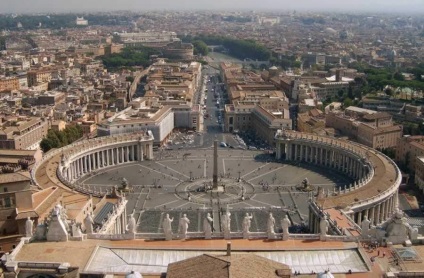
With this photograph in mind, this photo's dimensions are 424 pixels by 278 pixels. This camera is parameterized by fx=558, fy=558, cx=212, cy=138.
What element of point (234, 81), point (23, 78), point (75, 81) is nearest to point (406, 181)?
point (234, 81)

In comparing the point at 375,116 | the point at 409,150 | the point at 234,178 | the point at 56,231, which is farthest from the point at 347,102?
the point at 56,231

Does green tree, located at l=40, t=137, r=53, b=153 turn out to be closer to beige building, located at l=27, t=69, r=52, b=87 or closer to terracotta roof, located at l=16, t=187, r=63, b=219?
terracotta roof, located at l=16, t=187, r=63, b=219

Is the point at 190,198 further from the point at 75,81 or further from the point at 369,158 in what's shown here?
the point at 75,81

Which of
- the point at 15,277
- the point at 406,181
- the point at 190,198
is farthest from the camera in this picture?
the point at 406,181

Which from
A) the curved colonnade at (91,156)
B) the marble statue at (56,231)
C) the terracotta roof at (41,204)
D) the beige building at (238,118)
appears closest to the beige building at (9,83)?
the beige building at (238,118)

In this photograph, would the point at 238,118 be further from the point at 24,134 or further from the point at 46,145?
the point at 24,134
